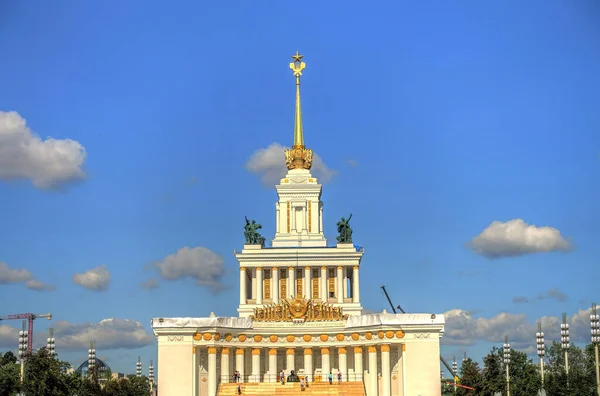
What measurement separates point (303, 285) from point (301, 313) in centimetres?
572

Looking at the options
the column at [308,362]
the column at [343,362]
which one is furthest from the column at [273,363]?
the column at [343,362]

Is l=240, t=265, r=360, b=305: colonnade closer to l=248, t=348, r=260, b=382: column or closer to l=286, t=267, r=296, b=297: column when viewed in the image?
l=286, t=267, r=296, b=297: column

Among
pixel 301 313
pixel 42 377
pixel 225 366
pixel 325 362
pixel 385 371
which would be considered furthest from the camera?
pixel 301 313

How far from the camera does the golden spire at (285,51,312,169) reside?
10806 cm

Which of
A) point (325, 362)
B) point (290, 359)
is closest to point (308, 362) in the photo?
point (325, 362)

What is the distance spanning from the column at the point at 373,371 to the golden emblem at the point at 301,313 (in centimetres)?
468

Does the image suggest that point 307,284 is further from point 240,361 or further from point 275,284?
point 240,361

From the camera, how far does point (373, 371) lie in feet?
299

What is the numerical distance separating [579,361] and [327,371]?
45.7m

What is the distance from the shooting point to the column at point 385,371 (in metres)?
89.1

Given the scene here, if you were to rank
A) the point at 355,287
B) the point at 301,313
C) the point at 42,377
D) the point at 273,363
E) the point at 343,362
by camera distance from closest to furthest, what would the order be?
the point at 42,377 < the point at 343,362 < the point at 273,363 < the point at 301,313 < the point at 355,287

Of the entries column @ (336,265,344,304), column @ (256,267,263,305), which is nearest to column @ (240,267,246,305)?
column @ (256,267,263,305)

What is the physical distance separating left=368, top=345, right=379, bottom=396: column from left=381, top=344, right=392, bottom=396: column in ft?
2.94

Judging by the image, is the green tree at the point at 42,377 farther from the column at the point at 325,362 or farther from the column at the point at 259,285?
the column at the point at 259,285
